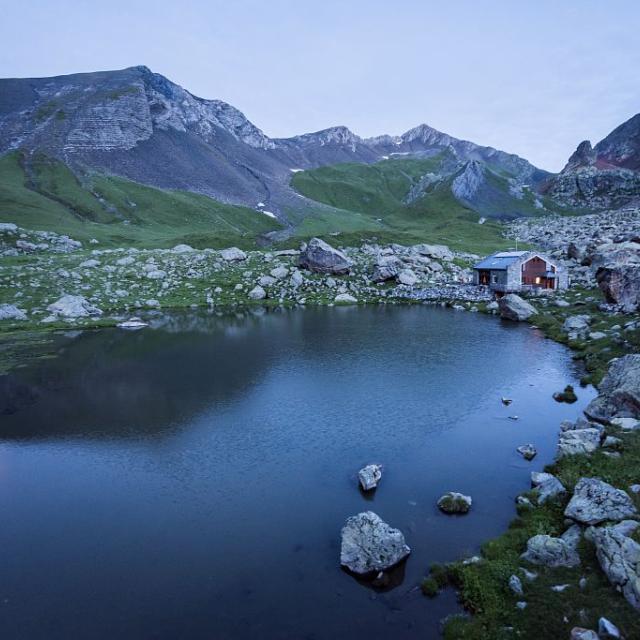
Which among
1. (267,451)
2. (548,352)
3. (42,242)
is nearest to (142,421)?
(267,451)

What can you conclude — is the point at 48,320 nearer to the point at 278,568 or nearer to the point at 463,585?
the point at 278,568

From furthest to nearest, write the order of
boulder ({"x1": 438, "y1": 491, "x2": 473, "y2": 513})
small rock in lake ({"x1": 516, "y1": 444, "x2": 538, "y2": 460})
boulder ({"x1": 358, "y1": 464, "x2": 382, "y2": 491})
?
small rock in lake ({"x1": 516, "y1": 444, "x2": 538, "y2": 460}), boulder ({"x1": 358, "y1": 464, "x2": 382, "y2": 491}), boulder ({"x1": 438, "y1": 491, "x2": 473, "y2": 513})

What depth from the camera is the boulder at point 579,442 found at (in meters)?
29.3

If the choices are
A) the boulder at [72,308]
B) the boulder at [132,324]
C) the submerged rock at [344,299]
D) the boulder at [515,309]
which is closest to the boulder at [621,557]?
the boulder at [515,309]

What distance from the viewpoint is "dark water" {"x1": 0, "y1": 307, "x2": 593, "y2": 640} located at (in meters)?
20.0

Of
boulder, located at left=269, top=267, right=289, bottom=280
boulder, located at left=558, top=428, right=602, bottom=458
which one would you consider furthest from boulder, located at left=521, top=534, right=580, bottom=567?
boulder, located at left=269, top=267, right=289, bottom=280

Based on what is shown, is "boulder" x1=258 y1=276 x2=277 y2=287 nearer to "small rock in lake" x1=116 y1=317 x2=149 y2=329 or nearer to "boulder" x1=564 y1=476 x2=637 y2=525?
"small rock in lake" x1=116 y1=317 x2=149 y2=329

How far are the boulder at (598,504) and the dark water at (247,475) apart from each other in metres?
4.14

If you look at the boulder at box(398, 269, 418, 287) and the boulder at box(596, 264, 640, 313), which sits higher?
the boulder at box(596, 264, 640, 313)

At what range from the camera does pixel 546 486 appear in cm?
2628

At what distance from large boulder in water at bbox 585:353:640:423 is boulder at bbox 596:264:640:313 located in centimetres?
3022

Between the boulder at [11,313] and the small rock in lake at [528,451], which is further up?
the boulder at [11,313]

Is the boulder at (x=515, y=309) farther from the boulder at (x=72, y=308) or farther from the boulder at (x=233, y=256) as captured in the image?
the boulder at (x=72, y=308)

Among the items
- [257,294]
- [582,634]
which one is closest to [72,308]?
[257,294]
